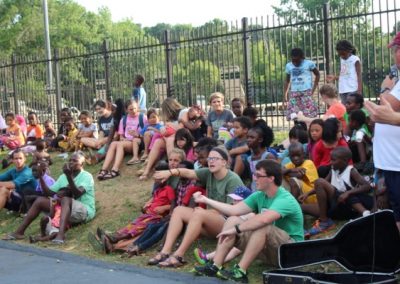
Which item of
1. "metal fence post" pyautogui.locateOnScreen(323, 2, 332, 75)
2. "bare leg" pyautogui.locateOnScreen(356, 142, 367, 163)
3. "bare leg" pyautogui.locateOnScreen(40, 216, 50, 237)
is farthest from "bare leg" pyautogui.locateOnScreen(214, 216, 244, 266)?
"metal fence post" pyautogui.locateOnScreen(323, 2, 332, 75)

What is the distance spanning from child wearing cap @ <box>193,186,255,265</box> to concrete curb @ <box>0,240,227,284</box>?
0.30 meters

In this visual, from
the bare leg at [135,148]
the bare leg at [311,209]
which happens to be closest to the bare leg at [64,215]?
the bare leg at [135,148]

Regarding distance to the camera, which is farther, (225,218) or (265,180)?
(225,218)

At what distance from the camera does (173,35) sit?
14625 millimetres

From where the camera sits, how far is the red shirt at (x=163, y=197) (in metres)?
8.74

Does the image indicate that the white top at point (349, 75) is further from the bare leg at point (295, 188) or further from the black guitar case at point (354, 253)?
the black guitar case at point (354, 253)

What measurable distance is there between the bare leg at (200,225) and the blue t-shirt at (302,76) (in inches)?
176

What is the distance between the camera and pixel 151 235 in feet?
27.8

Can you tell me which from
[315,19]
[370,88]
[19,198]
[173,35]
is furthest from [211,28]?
[19,198]

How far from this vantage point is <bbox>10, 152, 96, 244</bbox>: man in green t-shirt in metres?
9.57

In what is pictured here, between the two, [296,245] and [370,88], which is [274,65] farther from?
[296,245]

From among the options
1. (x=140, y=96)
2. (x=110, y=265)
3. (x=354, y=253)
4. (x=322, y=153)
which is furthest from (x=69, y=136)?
(x=354, y=253)

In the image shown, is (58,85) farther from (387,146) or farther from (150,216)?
(387,146)

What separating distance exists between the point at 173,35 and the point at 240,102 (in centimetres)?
378
